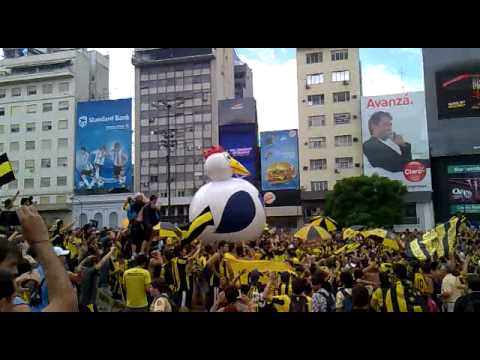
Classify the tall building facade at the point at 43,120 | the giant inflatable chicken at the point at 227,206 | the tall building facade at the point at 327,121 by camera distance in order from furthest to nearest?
the tall building facade at the point at 43,120
the tall building facade at the point at 327,121
the giant inflatable chicken at the point at 227,206

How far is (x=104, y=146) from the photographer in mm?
49281

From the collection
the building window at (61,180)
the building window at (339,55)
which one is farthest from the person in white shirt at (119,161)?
the building window at (339,55)

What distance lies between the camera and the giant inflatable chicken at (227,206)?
41.3 ft

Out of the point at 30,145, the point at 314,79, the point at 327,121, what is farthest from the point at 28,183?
the point at 327,121

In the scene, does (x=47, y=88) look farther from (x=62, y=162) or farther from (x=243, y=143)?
(x=243, y=143)

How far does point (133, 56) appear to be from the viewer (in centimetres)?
5975

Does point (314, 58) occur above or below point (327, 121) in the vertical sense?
above

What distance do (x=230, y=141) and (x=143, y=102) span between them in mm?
14556

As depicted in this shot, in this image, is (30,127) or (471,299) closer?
(471,299)

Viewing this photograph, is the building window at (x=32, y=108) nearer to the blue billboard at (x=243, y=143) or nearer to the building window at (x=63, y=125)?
the building window at (x=63, y=125)

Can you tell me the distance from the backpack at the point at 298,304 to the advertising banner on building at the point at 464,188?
41939 mm

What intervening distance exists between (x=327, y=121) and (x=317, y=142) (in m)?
2.23

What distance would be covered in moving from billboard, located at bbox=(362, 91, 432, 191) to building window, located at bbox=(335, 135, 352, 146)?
1.93 m
